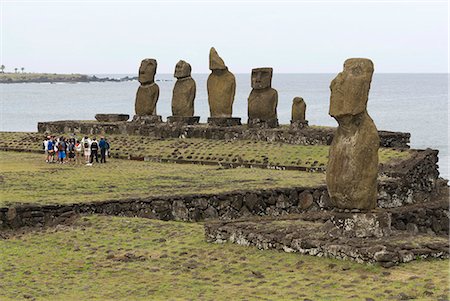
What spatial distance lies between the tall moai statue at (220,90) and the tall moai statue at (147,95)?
317cm

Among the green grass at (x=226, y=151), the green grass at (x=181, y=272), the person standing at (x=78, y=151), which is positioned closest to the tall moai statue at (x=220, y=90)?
the green grass at (x=226, y=151)

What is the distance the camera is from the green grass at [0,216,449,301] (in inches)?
513

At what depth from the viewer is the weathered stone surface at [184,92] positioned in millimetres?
38188

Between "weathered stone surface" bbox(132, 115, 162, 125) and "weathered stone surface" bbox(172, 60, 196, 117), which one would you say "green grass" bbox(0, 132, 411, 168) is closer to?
"weathered stone surface" bbox(132, 115, 162, 125)

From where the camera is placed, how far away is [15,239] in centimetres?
1853

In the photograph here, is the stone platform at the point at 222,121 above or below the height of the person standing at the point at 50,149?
above

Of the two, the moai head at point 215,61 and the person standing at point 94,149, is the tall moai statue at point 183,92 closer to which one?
the moai head at point 215,61

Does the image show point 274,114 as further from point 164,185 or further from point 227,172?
point 164,185

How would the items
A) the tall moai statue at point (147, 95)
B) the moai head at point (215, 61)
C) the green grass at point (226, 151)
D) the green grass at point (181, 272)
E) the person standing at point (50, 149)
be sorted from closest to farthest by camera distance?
the green grass at point (181, 272) < the green grass at point (226, 151) < the person standing at point (50, 149) < the moai head at point (215, 61) < the tall moai statue at point (147, 95)

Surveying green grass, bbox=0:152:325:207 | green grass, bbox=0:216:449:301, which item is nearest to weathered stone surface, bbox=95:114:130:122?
green grass, bbox=0:152:325:207

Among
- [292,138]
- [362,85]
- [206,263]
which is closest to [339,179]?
[362,85]

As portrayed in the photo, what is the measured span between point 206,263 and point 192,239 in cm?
204

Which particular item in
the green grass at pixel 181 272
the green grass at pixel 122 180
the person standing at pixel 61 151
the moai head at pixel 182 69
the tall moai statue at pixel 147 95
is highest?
the moai head at pixel 182 69

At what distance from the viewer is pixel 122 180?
2556cm
